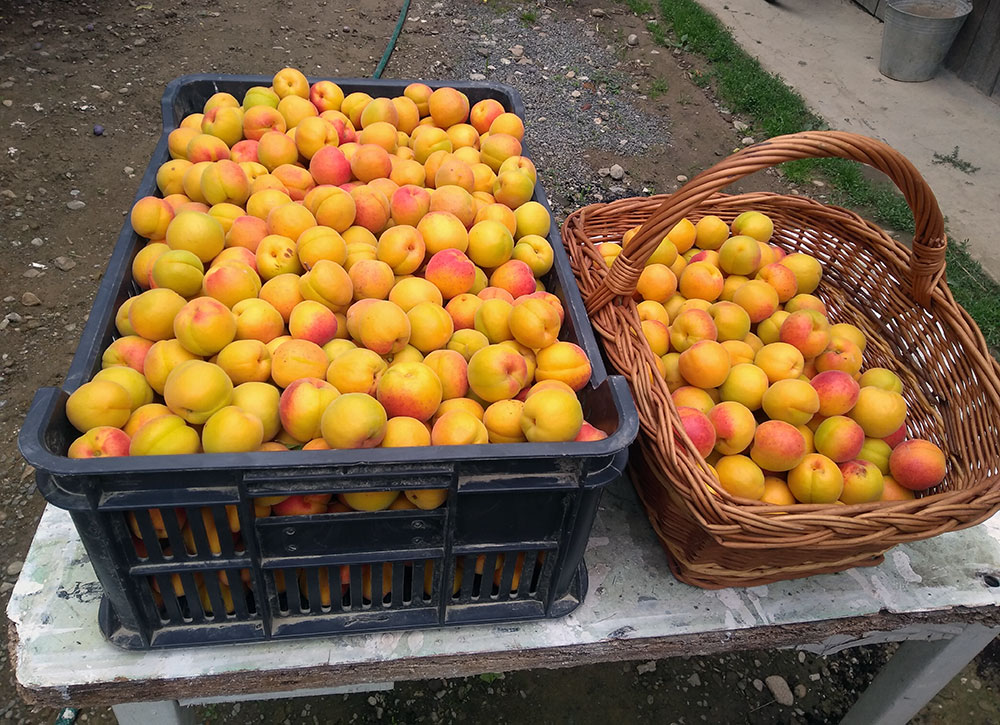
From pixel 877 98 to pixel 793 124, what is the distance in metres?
1.01

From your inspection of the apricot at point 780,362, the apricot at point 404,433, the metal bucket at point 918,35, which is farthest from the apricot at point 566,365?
the metal bucket at point 918,35

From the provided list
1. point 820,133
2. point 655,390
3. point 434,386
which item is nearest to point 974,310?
point 820,133

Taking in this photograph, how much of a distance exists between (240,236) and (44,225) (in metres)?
2.58

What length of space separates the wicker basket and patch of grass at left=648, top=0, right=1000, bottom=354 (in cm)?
195

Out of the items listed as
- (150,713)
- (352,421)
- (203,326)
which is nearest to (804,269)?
(352,421)

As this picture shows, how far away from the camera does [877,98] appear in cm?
504

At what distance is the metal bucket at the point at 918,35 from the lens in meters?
4.97

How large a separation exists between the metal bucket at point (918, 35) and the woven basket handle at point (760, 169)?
4441 mm

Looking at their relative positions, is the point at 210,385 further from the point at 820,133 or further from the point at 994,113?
the point at 994,113

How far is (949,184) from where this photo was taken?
4.29m

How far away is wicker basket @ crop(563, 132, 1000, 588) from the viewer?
124 centimetres

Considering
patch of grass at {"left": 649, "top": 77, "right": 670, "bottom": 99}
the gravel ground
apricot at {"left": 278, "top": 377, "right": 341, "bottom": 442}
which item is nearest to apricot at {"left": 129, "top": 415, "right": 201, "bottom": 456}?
apricot at {"left": 278, "top": 377, "right": 341, "bottom": 442}

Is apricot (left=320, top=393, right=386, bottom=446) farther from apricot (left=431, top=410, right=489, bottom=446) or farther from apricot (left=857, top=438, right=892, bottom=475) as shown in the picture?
apricot (left=857, top=438, right=892, bottom=475)

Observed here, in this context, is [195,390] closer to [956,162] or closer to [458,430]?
[458,430]
